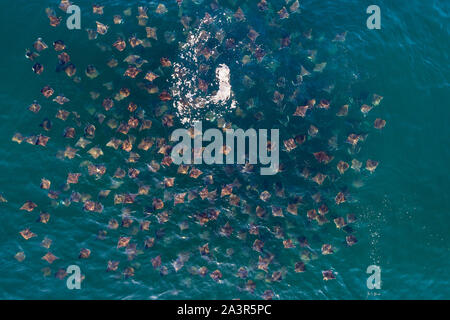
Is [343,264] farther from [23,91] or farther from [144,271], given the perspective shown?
[23,91]

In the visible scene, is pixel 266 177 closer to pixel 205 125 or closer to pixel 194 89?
pixel 205 125

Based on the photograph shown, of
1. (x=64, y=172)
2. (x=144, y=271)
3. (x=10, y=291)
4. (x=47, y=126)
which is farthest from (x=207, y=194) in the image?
(x=10, y=291)

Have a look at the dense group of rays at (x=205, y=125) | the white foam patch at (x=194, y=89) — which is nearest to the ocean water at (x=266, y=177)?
the dense group of rays at (x=205, y=125)

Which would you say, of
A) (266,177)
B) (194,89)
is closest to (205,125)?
(194,89)

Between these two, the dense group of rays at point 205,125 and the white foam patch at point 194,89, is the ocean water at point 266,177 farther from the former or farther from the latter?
the white foam patch at point 194,89

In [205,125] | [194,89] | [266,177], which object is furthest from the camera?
[194,89]

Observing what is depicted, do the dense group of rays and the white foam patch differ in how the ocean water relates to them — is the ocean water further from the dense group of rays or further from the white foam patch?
the white foam patch

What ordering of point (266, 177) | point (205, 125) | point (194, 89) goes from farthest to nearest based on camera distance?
point (194, 89), point (205, 125), point (266, 177)
